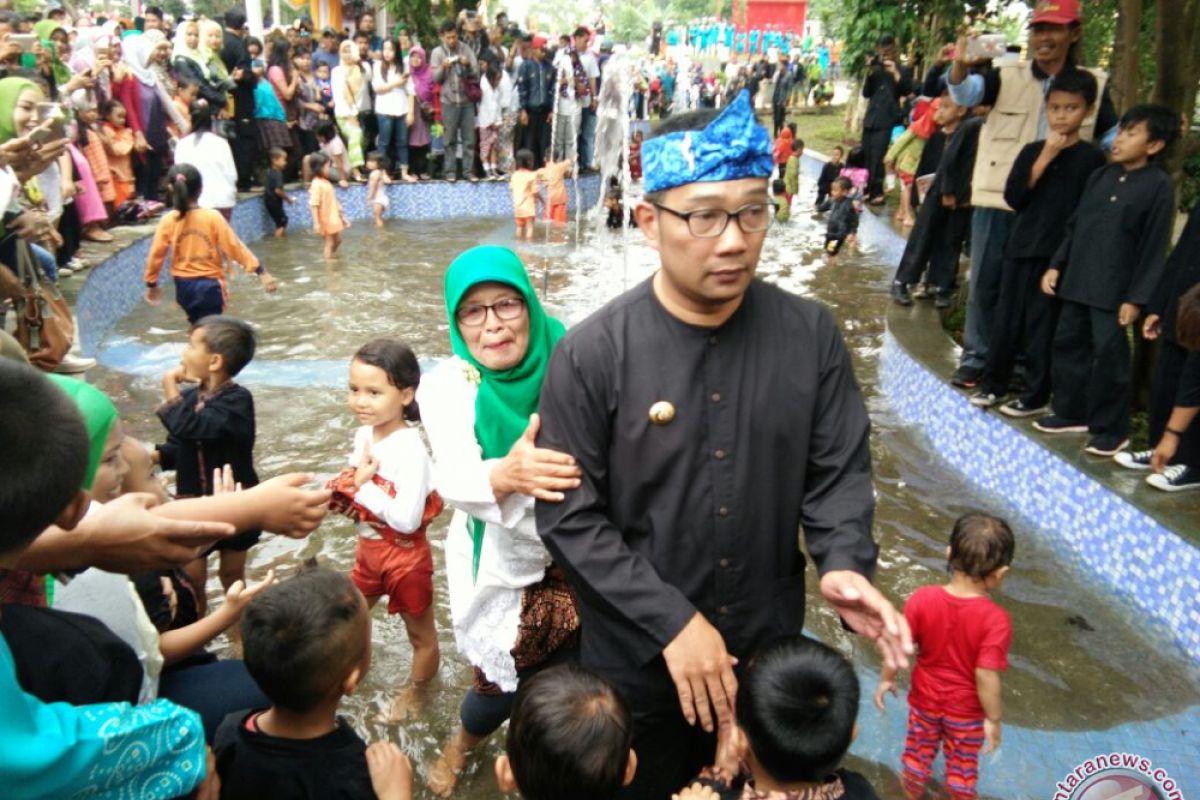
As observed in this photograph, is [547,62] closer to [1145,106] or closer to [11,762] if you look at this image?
[1145,106]

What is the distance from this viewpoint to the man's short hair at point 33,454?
130 cm

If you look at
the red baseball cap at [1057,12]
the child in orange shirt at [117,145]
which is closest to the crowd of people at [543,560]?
the red baseball cap at [1057,12]

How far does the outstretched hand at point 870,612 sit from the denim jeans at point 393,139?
1328cm

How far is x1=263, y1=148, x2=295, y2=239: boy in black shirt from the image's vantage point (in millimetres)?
11953

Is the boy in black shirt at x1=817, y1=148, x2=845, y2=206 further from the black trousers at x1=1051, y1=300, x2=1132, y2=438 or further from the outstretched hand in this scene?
the outstretched hand

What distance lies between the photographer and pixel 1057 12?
16.3 ft

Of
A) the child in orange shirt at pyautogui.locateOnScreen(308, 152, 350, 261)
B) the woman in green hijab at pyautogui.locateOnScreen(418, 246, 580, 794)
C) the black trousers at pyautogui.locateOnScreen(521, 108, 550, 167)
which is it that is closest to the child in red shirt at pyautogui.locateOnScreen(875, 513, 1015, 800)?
the woman in green hijab at pyautogui.locateOnScreen(418, 246, 580, 794)

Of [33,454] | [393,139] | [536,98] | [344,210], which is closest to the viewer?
[33,454]

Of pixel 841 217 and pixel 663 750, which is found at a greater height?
pixel 841 217

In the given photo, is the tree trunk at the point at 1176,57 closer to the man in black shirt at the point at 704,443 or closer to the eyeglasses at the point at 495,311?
the man in black shirt at the point at 704,443

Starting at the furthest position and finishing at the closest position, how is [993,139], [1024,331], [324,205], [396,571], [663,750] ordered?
1. [324,205]
2. [993,139]
3. [1024,331]
4. [396,571]
5. [663,750]

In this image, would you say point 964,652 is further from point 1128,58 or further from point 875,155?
point 875,155

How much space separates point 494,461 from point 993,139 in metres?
4.85

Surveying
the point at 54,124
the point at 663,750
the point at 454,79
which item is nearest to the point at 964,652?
the point at 663,750
